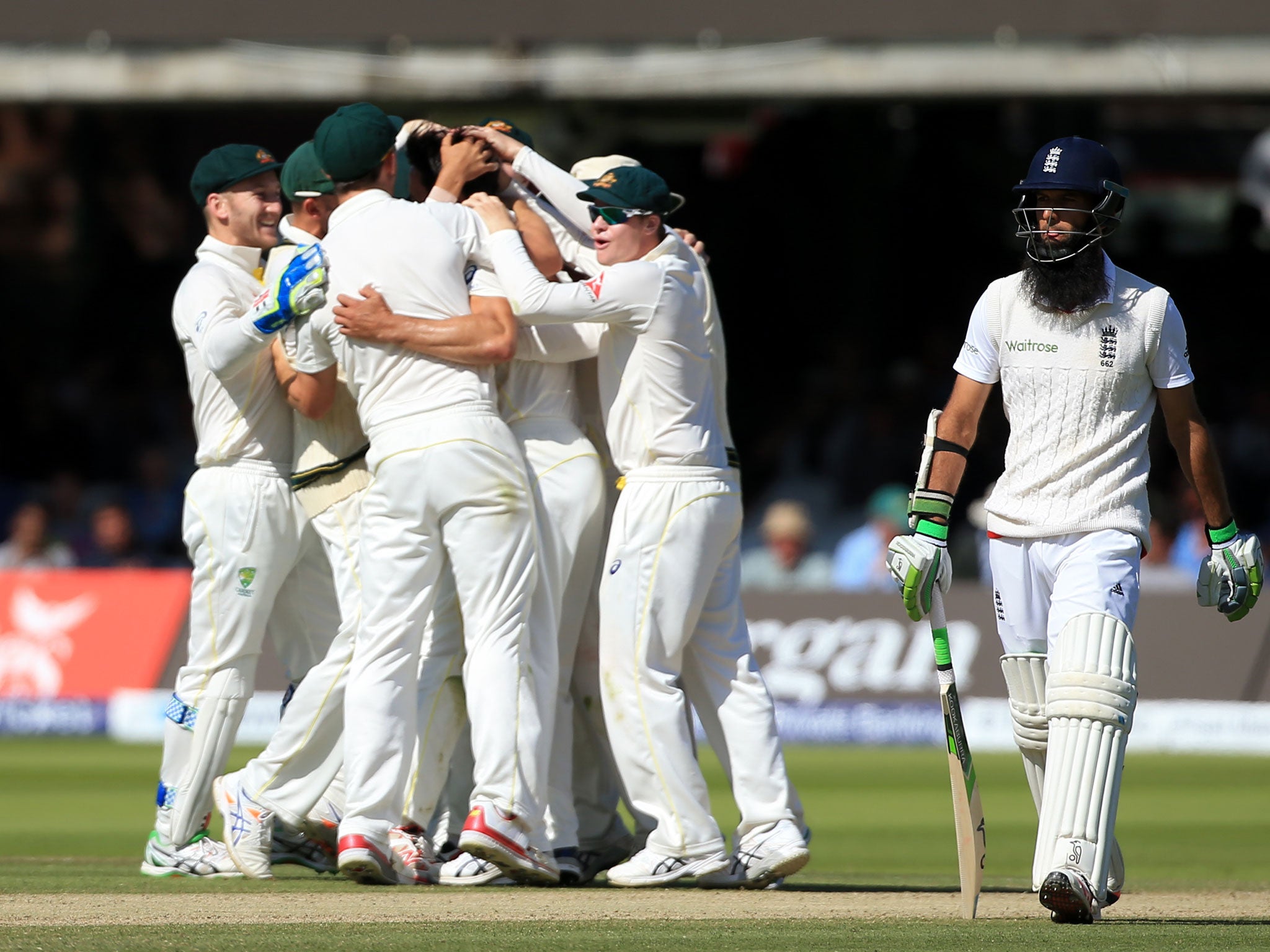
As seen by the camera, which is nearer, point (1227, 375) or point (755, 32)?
point (755, 32)

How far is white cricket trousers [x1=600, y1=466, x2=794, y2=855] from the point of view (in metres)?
5.65

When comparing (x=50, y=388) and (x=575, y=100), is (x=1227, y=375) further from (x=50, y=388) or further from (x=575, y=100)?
(x=50, y=388)

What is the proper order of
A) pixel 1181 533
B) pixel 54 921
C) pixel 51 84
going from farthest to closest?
pixel 51 84 → pixel 1181 533 → pixel 54 921

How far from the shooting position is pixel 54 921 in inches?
181

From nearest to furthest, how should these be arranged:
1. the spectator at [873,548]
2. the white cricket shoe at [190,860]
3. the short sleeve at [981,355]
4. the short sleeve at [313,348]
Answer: the short sleeve at [981,355]
the short sleeve at [313,348]
the white cricket shoe at [190,860]
the spectator at [873,548]

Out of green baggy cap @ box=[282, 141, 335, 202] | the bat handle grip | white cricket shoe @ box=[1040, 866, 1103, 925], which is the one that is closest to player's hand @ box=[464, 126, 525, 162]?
green baggy cap @ box=[282, 141, 335, 202]

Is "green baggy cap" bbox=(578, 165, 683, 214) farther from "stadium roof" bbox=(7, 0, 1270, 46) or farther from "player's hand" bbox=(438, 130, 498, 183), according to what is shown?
"stadium roof" bbox=(7, 0, 1270, 46)

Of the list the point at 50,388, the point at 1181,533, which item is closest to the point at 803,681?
the point at 1181,533

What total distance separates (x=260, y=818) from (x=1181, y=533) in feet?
27.8

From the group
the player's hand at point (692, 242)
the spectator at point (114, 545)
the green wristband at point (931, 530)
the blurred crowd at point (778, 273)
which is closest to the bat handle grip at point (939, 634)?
the green wristband at point (931, 530)

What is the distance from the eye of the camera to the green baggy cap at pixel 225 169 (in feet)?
20.2

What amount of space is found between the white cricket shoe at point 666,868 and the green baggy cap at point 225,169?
2.50 metres

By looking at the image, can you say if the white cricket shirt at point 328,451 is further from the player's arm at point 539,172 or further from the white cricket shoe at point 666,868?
the white cricket shoe at point 666,868

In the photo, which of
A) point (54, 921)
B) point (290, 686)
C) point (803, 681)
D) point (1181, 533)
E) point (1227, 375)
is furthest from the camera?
point (1227, 375)
